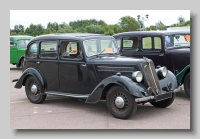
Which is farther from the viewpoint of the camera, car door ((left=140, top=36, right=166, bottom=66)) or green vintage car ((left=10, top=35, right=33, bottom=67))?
green vintage car ((left=10, top=35, right=33, bottom=67))

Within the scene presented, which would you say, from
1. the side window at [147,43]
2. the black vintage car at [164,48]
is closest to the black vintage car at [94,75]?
the black vintage car at [164,48]

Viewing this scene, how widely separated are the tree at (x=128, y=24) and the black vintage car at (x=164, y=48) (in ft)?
21.7

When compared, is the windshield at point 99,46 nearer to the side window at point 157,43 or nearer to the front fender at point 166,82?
the front fender at point 166,82

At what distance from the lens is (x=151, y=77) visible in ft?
21.1

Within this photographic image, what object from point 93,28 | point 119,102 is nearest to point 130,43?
point 93,28

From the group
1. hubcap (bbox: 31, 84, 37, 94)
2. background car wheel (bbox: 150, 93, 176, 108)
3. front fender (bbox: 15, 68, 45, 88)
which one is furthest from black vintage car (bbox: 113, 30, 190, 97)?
hubcap (bbox: 31, 84, 37, 94)

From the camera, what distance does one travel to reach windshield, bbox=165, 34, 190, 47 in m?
9.09

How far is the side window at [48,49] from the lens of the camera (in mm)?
7590

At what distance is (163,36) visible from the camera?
9070 millimetres

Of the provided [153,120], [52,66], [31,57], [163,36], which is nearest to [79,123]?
[153,120]

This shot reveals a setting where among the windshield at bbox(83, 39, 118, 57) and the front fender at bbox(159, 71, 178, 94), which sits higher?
the windshield at bbox(83, 39, 118, 57)

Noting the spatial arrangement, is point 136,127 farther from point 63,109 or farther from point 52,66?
point 52,66

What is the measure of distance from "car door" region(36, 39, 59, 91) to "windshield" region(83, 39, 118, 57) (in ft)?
2.94

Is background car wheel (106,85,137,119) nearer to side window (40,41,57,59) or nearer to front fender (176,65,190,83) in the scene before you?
side window (40,41,57,59)
